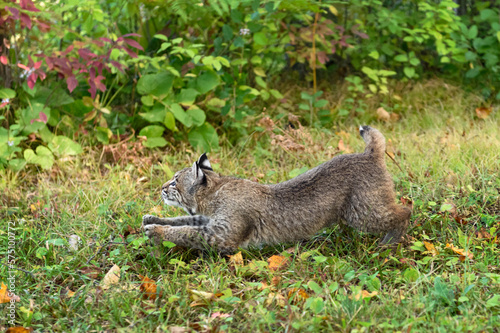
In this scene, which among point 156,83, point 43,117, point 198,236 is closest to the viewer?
point 198,236

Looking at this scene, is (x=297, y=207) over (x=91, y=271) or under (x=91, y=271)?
over

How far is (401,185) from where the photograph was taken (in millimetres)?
4586

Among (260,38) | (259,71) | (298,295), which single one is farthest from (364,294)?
(259,71)

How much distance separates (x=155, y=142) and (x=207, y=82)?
0.83 metres

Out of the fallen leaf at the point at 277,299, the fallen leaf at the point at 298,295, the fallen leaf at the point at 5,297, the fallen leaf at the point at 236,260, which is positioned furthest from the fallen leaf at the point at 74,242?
the fallen leaf at the point at 298,295

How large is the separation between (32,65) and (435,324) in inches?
161

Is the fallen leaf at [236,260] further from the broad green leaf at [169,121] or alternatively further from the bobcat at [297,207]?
the broad green leaf at [169,121]

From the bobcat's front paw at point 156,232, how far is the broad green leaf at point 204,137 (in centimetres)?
185

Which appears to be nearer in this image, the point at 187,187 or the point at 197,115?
the point at 187,187

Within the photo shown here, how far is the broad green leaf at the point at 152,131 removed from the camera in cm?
550

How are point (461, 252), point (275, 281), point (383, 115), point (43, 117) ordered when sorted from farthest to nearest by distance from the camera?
point (383, 115)
point (43, 117)
point (461, 252)
point (275, 281)

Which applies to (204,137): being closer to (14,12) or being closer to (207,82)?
(207,82)

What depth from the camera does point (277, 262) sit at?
11.6 ft

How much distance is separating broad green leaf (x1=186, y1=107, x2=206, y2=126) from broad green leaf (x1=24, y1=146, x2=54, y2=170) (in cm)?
144
